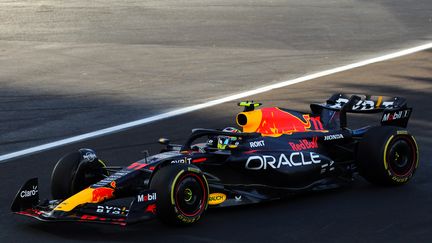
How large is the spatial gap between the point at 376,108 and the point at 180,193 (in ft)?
10.8

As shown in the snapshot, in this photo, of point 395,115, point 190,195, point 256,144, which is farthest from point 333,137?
point 190,195

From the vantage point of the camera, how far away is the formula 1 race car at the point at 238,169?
360 inches

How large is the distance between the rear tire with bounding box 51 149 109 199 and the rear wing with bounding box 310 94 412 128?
2.83m

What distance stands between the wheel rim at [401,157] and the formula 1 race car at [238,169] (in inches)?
0.4

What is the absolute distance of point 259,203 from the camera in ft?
33.6

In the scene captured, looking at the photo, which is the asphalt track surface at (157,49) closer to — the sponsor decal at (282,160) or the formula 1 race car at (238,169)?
the formula 1 race car at (238,169)

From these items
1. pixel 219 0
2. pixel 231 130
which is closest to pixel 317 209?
pixel 231 130

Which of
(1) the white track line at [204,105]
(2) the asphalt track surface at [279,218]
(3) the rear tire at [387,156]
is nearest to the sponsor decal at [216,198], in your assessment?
(2) the asphalt track surface at [279,218]

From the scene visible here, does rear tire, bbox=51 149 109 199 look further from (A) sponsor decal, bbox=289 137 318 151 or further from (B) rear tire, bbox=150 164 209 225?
(A) sponsor decal, bbox=289 137 318 151

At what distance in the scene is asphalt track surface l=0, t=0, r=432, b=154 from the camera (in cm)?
1659

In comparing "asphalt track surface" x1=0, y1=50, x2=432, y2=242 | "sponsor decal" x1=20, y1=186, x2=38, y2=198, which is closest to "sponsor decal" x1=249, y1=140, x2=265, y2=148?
"asphalt track surface" x1=0, y1=50, x2=432, y2=242

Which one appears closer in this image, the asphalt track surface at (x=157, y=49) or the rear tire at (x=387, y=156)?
the rear tire at (x=387, y=156)

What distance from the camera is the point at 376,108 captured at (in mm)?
11352

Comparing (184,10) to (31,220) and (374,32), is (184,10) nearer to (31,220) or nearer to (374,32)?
(374,32)
